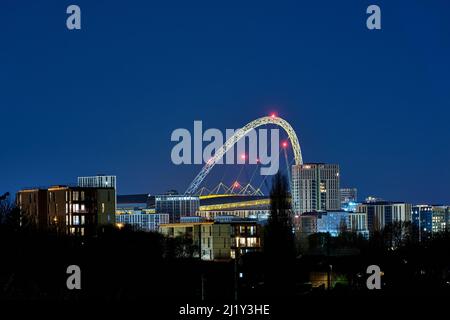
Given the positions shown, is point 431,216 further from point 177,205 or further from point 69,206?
point 69,206

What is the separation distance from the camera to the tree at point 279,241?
4309 cm

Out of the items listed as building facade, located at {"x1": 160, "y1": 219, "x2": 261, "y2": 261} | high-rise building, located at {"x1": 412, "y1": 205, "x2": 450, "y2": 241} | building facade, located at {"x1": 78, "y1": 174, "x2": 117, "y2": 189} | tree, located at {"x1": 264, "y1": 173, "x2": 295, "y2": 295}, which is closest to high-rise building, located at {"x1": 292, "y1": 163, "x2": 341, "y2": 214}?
high-rise building, located at {"x1": 412, "y1": 205, "x2": 450, "y2": 241}

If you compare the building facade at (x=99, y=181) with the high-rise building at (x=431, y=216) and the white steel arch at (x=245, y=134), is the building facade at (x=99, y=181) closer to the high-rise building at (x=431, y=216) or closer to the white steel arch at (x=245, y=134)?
the white steel arch at (x=245, y=134)

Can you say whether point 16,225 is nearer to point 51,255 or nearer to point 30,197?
point 51,255

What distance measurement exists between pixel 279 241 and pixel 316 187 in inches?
4845

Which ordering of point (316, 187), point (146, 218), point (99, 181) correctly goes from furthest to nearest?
point (316, 187)
point (146, 218)
point (99, 181)

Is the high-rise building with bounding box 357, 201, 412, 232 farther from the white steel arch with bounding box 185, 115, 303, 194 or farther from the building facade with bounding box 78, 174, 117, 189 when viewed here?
the building facade with bounding box 78, 174, 117, 189

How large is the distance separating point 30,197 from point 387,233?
35.1m

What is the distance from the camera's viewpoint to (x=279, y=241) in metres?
50.2

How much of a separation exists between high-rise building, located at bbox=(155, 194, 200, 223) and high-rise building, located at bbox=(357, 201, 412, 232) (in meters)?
35.8

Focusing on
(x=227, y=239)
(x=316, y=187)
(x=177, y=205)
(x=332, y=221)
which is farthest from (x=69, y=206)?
(x=316, y=187)

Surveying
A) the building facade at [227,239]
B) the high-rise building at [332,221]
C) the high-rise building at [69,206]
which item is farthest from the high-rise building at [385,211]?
the high-rise building at [69,206]

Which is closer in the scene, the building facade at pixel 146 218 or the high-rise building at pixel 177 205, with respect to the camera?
the building facade at pixel 146 218

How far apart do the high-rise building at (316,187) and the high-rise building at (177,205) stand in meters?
35.4
